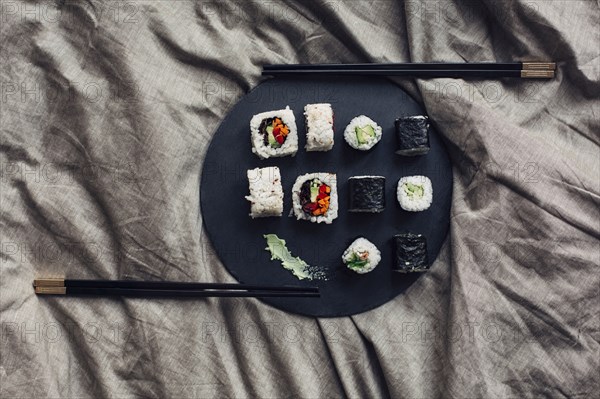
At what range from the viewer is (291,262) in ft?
11.1

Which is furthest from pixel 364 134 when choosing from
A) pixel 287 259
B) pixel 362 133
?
pixel 287 259

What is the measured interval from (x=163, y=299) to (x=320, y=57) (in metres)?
1.50

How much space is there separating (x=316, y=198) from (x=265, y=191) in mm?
257

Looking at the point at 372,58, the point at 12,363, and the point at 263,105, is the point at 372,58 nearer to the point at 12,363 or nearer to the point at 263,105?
the point at 263,105

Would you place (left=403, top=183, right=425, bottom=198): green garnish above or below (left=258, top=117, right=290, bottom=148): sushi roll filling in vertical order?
below

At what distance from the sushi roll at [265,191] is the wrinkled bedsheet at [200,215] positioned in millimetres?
336

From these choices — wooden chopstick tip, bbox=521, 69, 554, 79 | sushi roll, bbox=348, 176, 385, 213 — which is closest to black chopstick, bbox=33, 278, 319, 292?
sushi roll, bbox=348, 176, 385, 213

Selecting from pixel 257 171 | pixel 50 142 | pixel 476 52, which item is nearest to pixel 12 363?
→ pixel 50 142

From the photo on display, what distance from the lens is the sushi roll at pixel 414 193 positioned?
10.9ft

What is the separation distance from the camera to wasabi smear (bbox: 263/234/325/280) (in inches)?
133

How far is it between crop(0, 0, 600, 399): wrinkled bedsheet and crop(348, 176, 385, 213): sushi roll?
43cm

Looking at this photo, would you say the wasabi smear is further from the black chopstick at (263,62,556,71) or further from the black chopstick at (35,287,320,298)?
the black chopstick at (263,62,556,71)

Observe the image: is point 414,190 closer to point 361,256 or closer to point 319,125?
point 361,256

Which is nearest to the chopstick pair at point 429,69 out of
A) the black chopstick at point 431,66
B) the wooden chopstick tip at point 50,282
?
the black chopstick at point 431,66
